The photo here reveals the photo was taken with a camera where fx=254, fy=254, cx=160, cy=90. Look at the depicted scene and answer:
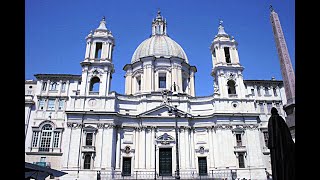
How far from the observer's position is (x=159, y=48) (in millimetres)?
46781

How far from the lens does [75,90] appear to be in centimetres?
3984

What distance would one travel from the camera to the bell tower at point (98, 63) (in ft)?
124

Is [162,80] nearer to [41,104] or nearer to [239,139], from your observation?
[239,139]

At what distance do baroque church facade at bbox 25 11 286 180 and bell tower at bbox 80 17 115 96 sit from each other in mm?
150

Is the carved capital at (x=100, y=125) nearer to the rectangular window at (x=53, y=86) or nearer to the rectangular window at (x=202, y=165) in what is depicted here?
the rectangular window at (x=53, y=86)

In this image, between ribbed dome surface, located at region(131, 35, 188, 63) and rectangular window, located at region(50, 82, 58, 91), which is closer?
rectangular window, located at region(50, 82, 58, 91)

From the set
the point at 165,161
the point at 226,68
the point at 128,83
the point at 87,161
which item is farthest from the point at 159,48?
the point at 87,161

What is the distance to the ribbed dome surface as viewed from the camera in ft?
152

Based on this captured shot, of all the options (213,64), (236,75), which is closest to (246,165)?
(236,75)

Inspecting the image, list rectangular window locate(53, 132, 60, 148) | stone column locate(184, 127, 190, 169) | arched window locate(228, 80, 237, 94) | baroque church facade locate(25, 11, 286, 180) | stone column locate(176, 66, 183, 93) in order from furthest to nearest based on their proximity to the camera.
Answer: stone column locate(176, 66, 183, 93) < arched window locate(228, 80, 237, 94) < rectangular window locate(53, 132, 60, 148) < stone column locate(184, 127, 190, 169) < baroque church facade locate(25, 11, 286, 180)

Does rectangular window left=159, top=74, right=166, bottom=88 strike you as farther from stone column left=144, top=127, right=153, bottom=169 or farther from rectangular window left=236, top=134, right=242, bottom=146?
rectangular window left=236, top=134, right=242, bottom=146

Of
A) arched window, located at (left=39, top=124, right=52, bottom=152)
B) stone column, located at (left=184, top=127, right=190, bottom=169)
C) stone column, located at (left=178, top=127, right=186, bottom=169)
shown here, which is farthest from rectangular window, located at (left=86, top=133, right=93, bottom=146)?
stone column, located at (left=184, top=127, right=190, bottom=169)
